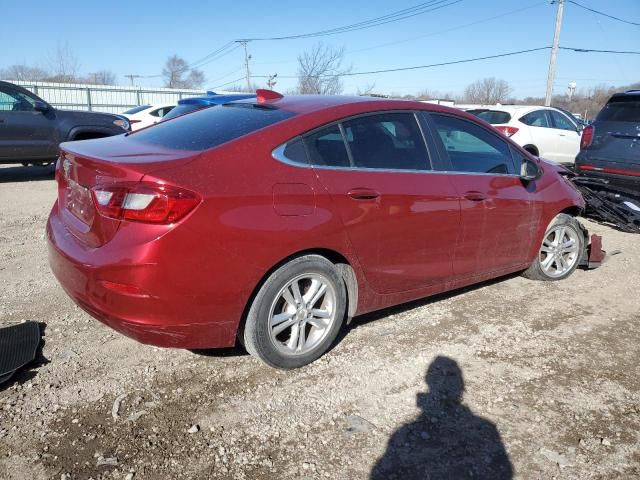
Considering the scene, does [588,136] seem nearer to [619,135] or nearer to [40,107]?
[619,135]

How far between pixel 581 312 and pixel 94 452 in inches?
147

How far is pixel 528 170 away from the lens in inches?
167

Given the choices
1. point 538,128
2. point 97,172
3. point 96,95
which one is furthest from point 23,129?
point 96,95

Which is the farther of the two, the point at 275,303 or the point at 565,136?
the point at 565,136

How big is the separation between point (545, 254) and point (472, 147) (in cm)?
151

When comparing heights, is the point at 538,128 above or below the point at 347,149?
below

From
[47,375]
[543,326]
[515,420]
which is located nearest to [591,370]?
[543,326]

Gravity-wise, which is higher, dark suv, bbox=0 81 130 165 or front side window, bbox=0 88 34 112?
front side window, bbox=0 88 34 112

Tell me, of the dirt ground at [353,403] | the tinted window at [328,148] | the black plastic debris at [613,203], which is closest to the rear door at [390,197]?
the tinted window at [328,148]

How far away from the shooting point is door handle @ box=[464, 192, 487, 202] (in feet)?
12.3

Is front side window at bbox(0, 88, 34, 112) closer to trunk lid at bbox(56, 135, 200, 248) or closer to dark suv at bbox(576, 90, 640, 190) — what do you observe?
trunk lid at bbox(56, 135, 200, 248)

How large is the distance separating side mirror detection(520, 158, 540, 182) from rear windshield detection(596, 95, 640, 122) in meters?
4.22

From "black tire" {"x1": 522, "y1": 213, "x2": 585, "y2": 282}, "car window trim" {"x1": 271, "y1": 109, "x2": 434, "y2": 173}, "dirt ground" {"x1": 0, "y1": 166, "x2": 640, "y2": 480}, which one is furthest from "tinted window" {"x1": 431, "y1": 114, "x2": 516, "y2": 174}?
"dirt ground" {"x1": 0, "y1": 166, "x2": 640, "y2": 480}

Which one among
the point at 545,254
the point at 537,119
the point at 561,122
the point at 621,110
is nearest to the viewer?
the point at 545,254
